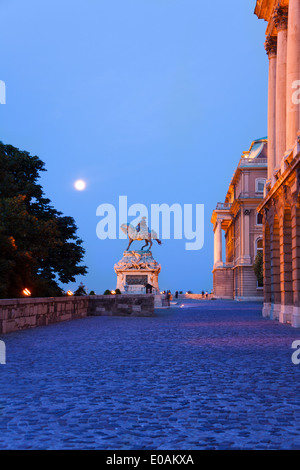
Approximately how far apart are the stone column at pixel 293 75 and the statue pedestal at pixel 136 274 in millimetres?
36837

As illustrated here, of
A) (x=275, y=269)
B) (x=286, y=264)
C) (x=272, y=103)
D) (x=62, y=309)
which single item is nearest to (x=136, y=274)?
(x=272, y=103)

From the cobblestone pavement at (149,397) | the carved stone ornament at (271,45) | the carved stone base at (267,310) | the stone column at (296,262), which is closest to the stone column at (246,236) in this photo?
the carved stone ornament at (271,45)

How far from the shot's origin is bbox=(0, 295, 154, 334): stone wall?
1858 centimetres

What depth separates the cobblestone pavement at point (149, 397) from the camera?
5758 millimetres

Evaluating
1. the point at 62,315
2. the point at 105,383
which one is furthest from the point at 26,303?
the point at 105,383

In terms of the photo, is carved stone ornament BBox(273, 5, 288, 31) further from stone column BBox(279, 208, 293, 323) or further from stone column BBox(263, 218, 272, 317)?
stone column BBox(279, 208, 293, 323)

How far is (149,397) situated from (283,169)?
67.9 feet

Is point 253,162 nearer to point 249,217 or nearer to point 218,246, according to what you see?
point 249,217

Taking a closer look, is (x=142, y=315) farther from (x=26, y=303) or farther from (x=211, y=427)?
(x=211, y=427)

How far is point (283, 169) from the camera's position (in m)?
26.9

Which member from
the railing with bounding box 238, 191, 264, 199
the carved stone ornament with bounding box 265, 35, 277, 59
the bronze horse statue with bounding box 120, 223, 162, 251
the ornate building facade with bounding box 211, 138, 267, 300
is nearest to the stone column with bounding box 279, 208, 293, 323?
the carved stone ornament with bounding box 265, 35, 277, 59

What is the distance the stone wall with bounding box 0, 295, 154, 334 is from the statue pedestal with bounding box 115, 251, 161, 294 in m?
27.2

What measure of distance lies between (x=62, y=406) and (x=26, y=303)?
1315 centimetres

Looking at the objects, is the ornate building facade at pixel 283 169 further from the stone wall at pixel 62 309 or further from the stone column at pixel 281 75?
the stone wall at pixel 62 309
